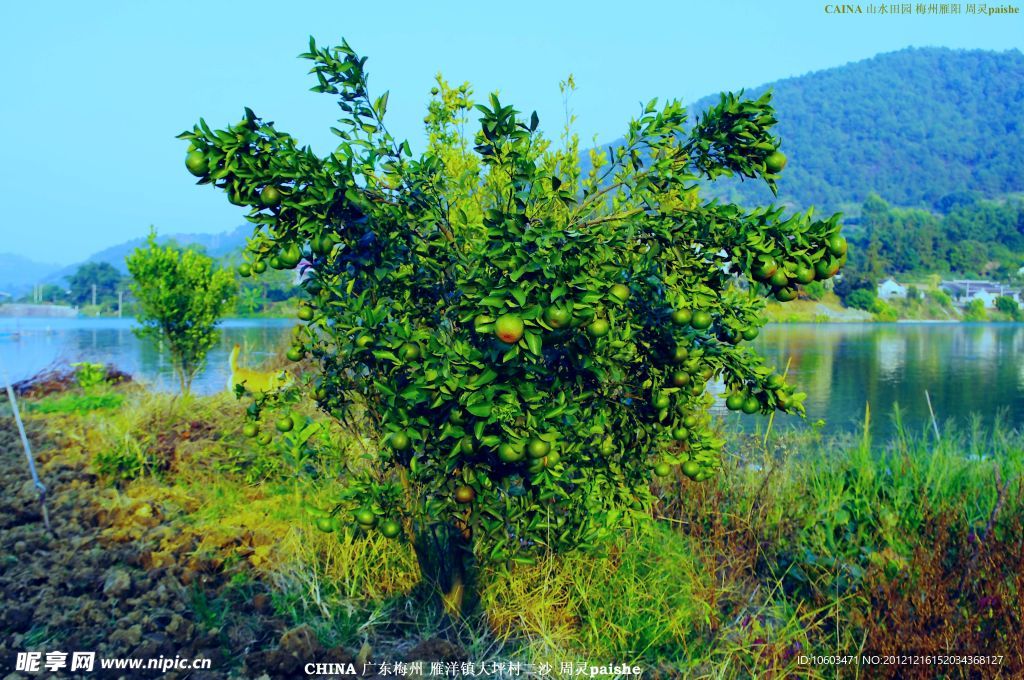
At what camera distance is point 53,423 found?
28.2ft

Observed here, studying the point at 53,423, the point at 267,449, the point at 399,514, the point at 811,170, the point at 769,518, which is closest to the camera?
the point at 399,514

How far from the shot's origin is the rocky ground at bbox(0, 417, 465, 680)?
11.0 ft

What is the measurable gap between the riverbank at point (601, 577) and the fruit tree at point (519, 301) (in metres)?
0.41

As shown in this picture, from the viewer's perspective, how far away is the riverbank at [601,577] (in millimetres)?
3426

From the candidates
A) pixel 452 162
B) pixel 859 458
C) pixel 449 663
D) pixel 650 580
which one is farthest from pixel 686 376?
pixel 859 458

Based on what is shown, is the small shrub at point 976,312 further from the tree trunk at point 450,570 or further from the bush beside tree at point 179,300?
the tree trunk at point 450,570

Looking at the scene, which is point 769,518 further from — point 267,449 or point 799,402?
point 267,449

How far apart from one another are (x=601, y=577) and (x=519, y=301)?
80.5 inches

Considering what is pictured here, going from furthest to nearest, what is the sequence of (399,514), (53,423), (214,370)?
(214,370)
(53,423)
(399,514)

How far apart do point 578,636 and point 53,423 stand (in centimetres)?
769

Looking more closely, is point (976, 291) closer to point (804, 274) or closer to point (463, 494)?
point (804, 274)

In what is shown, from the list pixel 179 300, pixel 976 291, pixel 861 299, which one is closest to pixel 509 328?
pixel 179 300

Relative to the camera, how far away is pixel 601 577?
3.91 meters

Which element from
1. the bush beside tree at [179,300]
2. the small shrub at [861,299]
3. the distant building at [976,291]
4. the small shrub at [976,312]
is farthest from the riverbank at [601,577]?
the distant building at [976,291]
